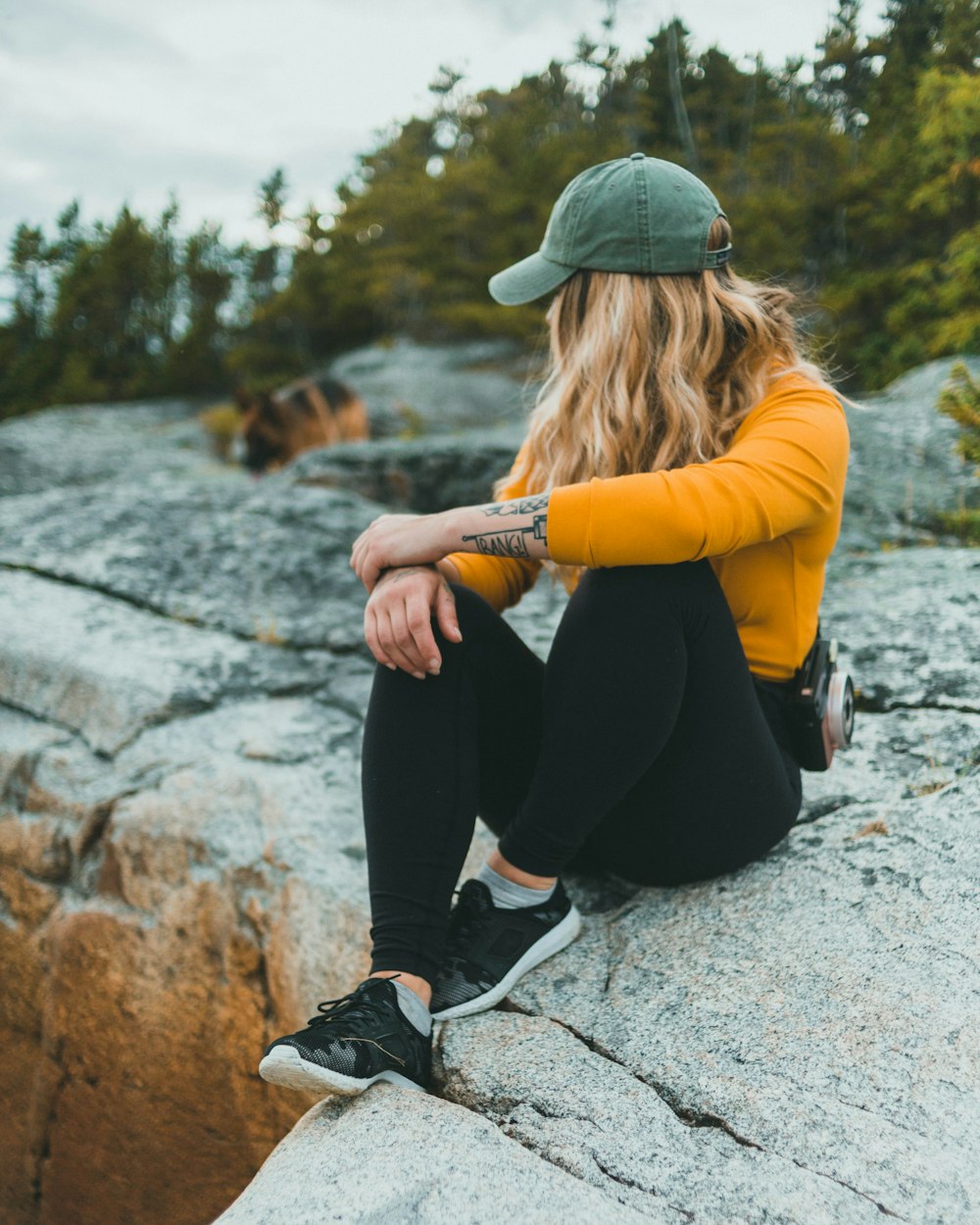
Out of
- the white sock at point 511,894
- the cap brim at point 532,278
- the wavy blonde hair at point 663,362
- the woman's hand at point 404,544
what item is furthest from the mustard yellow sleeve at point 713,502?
the white sock at point 511,894

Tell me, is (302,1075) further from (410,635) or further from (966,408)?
(966,408)

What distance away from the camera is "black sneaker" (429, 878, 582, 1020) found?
1625mm

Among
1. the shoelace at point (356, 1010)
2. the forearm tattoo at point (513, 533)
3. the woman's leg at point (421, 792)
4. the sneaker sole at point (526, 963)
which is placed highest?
the forearm tattoo at point (513, 533)

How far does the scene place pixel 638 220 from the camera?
170 cm

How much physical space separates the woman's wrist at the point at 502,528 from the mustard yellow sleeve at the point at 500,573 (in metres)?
A: 0.21

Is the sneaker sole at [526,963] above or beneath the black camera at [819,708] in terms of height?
beneath

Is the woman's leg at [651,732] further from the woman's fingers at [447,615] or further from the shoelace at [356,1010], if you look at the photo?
the shoelace at [356,1010]

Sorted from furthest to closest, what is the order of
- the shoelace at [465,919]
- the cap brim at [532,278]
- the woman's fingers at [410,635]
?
the cap brim at [532,278] → the shoelace at [465,919] → the woman's fingers at [410,635]

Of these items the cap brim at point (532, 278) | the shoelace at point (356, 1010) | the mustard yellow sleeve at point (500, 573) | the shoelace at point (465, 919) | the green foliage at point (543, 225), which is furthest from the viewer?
the green foliage at point (543, 225)

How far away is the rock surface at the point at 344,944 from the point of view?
126cm

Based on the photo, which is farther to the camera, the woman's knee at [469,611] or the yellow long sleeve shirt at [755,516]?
the woman's knee at [469,611]

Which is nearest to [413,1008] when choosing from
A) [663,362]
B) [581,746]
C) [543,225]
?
[581,746]

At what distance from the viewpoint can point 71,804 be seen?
8.36 feet

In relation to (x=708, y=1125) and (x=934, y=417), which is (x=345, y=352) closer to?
(x=934, y=417)
